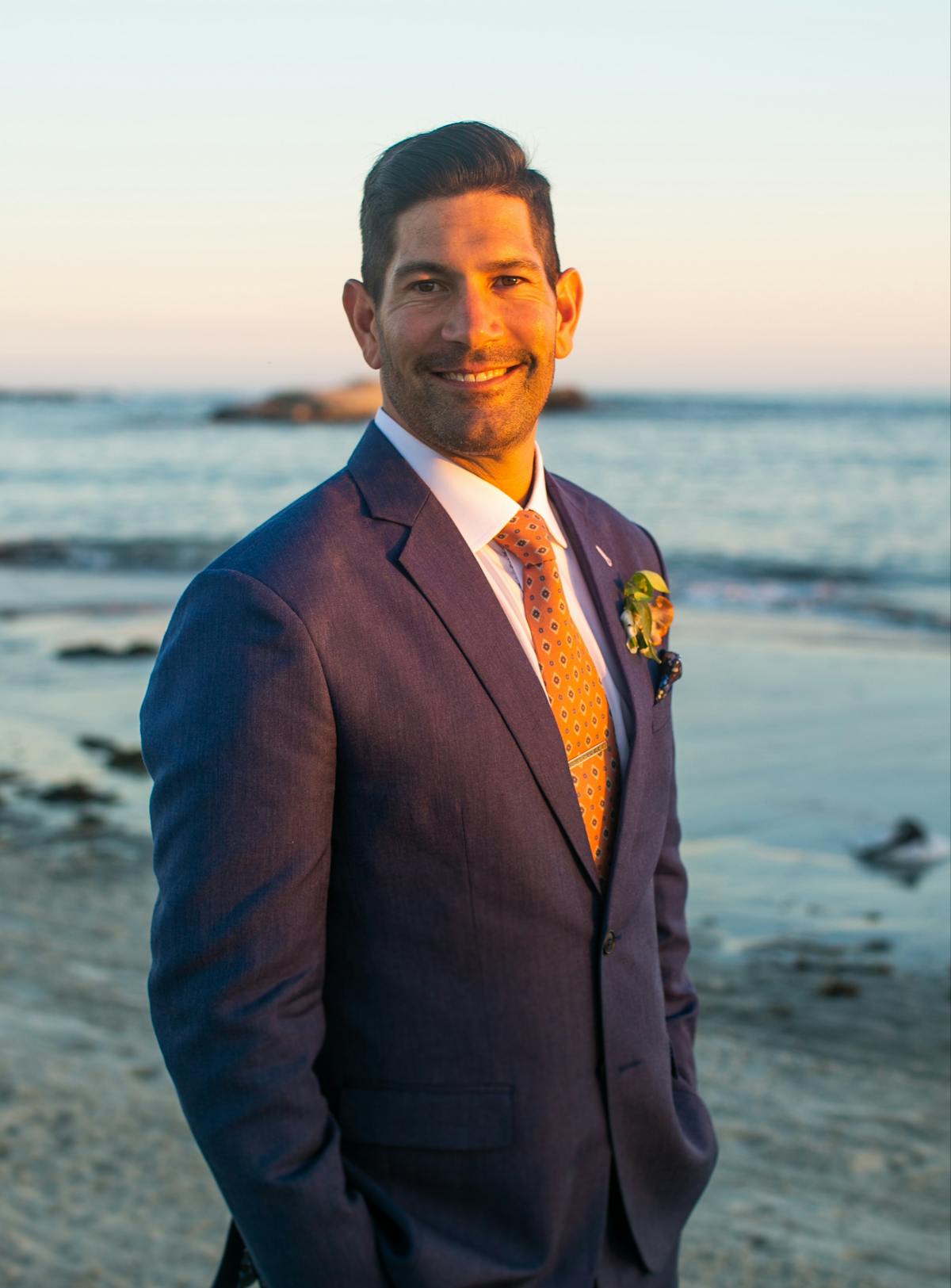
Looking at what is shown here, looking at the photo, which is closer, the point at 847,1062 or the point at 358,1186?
the point at 358,1186

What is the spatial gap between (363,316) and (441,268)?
0.69 ft

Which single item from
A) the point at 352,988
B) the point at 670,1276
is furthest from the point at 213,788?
the point at 670,1276

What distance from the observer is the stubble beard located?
75.6 inches

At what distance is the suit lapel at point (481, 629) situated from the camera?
1.79m

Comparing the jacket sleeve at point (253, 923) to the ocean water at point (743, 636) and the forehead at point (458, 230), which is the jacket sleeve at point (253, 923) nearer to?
the forehead at point (458, 230)

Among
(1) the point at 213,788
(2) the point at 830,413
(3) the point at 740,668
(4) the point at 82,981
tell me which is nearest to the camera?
(1) the point at 213,788

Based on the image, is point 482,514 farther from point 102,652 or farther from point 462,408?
point 102,652

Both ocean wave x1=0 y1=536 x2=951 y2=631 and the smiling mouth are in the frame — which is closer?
the smiling mouth

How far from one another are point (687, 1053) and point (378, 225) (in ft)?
4.55

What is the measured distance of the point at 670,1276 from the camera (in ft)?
6.71

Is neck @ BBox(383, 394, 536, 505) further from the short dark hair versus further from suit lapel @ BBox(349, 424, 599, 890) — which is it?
the short dark hair

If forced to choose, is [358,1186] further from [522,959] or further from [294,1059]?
[522,959]

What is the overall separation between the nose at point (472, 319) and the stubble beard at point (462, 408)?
0.08 feet

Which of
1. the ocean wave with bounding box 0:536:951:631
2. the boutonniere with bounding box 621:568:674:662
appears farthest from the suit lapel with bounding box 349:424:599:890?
the ocean wave with bounding box 0:536:951:631
